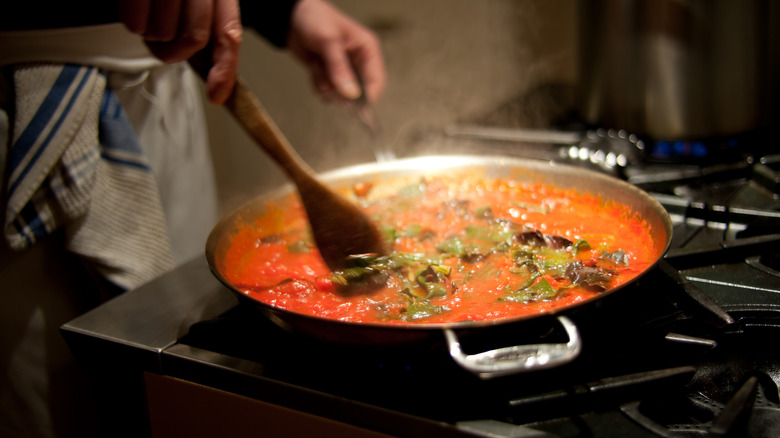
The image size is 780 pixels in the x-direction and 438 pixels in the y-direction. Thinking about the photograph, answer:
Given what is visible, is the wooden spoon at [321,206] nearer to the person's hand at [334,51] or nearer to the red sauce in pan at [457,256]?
the red sauce in pan at [457,256]

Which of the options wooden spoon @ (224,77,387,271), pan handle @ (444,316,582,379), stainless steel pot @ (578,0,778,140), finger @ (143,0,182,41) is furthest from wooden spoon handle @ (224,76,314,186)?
stainless steel pot @ (578,0,778,140)

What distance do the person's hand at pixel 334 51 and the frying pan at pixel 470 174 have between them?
0.66 ft

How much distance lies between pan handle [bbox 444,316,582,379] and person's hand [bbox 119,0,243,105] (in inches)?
25.2

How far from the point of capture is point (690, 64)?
1.44 metres

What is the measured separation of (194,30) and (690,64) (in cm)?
114

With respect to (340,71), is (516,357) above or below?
below

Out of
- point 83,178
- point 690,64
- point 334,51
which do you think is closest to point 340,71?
point 334,51

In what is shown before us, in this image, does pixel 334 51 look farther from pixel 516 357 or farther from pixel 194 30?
pixel 516 357

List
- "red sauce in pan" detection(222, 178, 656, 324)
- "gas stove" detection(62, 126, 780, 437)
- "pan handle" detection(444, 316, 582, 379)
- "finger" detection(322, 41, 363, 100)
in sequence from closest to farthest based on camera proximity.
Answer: "pan handle" detection(444, 316, 582, 379), "gas stove" detection(62, 126, 780, 437), "red sauce in pan" detection(222, 178, 656, 324), "finger" detection(322, 41, 363, 100)

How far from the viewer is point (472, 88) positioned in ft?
8.05

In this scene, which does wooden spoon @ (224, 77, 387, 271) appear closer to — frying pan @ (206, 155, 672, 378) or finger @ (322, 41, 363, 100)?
frying pan @ (206, 155, 672, 378)

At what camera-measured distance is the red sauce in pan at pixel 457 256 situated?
926 millimetres

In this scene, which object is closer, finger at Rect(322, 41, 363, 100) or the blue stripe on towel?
the blue stripe on towel

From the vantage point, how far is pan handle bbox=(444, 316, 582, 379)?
1.95ft
